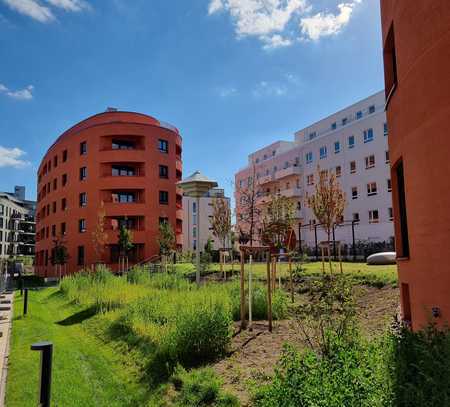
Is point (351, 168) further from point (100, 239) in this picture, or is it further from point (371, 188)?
point (100, 239)

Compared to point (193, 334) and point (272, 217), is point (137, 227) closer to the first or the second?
point (272, 217)

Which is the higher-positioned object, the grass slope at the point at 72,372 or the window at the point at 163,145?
the window at the point at 163,145

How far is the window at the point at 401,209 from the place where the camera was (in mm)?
9867

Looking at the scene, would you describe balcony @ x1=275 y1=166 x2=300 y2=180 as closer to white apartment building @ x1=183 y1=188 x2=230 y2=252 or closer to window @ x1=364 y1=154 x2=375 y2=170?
window @ x1=364 y1=154 x2=375 y2=170

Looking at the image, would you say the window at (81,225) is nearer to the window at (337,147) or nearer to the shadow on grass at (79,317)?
the window at (337,147)

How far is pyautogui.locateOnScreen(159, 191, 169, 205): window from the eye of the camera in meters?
44.4

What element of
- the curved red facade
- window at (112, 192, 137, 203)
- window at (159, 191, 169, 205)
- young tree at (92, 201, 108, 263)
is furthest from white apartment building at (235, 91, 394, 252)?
window at (112, 192, 137, 203)

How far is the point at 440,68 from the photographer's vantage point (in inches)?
253

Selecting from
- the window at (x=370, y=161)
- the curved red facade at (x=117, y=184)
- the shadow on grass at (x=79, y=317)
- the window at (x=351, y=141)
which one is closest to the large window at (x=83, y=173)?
the curved red facade at (x=117, y=184)

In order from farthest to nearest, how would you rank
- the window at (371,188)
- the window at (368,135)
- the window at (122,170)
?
the window at (122,170)
the window at (368,135)
the window at (371,188)

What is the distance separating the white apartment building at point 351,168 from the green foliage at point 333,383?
27.1 metres

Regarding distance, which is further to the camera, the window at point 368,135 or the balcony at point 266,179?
the balcony at point 266,179

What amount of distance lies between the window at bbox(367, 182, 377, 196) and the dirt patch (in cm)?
3173

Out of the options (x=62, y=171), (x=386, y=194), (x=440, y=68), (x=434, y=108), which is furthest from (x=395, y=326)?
(x=62, y=171)
